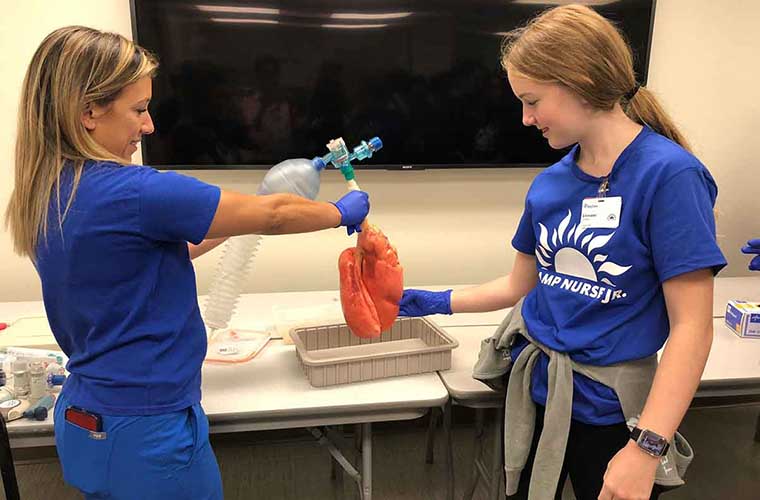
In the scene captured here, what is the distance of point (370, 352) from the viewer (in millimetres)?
1711

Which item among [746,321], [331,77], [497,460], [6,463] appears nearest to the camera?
[6,463]

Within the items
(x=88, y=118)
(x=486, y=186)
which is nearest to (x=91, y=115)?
(x=88, y=118)

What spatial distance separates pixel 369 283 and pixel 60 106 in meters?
0.78

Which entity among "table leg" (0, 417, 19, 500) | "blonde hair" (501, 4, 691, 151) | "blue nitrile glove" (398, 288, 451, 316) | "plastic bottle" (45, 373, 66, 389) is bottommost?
"table leg" (0, 417, 19, 500)

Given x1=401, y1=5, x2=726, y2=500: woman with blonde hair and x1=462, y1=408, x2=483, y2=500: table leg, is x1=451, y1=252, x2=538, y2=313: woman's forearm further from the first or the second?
x1=462, y1=408, x2=483, y2=500: table leg

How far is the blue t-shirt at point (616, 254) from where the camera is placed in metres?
1.02

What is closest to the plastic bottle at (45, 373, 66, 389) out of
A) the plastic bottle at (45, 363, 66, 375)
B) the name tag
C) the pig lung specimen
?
the plastic bottle at (45, 363, 66, 375)

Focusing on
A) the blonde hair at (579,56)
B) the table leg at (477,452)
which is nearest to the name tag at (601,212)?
the blonde hair at (579,56)

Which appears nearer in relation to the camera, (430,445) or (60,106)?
(60,106)

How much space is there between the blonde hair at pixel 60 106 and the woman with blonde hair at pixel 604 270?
741mm

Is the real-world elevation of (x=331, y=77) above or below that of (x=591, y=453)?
above

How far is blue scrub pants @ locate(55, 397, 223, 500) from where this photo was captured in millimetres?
1119

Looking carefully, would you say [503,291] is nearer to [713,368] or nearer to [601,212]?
[601,212]

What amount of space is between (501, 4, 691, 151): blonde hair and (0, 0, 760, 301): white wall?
1.42m
